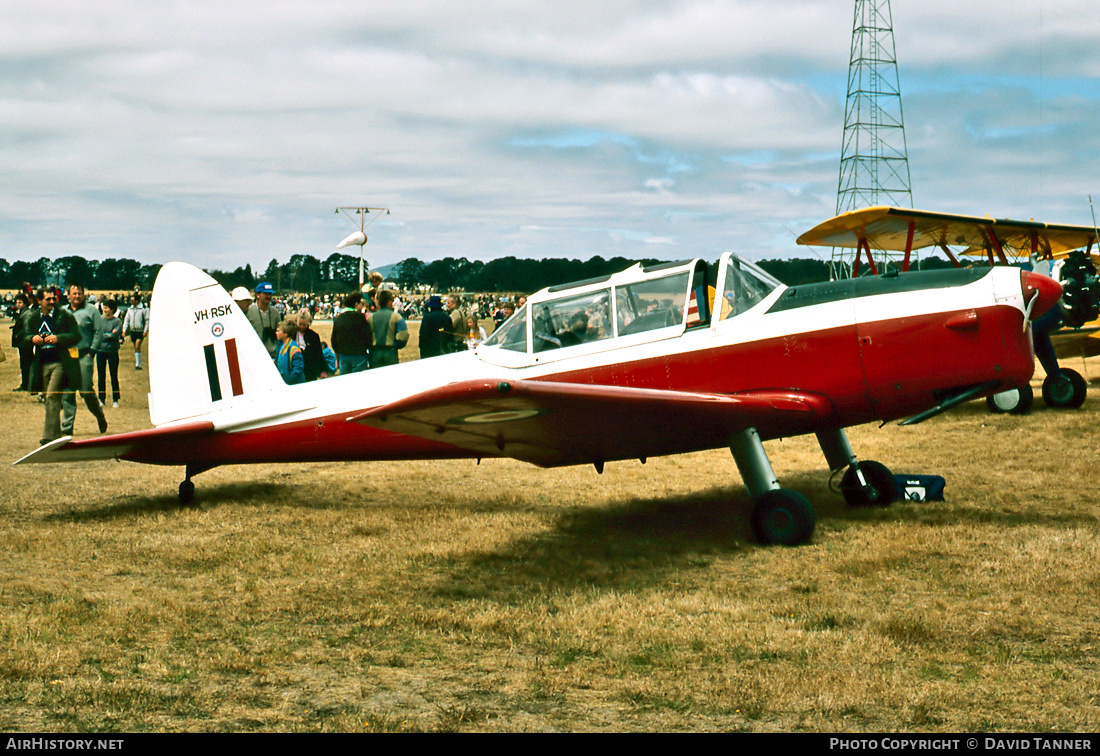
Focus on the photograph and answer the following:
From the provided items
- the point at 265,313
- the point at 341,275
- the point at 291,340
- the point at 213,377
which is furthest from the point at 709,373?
the point at 341,275

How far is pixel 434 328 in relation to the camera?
432 inches

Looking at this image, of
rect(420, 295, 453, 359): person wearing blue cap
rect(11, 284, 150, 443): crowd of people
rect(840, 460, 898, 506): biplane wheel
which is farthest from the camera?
rect(420, 295, 453, 359): person wearing blue cap

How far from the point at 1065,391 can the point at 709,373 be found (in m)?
8.46

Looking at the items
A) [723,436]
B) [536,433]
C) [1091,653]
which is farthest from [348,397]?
[1091,653]

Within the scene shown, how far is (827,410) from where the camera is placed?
6168 millimetres

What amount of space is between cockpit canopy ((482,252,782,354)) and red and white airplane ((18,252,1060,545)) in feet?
0.03

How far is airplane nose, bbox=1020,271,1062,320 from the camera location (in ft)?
19.4

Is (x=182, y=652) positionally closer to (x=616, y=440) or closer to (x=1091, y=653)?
(x=616, y=440)

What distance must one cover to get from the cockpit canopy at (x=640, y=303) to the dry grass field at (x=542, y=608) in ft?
4.72

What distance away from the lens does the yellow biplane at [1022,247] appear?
11732 millimetres

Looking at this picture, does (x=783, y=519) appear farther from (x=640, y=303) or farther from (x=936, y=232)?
(x=936, y=232)

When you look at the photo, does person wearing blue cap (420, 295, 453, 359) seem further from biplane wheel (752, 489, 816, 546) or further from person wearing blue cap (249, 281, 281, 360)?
biplane wheel (752, 489, 816, 546)

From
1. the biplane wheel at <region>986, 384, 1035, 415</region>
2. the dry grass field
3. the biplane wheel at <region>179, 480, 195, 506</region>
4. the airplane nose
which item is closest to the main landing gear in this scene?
the dry grass field

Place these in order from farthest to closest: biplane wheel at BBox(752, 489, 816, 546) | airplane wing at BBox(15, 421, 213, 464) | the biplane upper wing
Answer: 1. the biplane upper wing
2. airplane wing at BBox(15, 421, 213, 464)
3. biplane wheel at BBox(752, 489, 816, 546)
